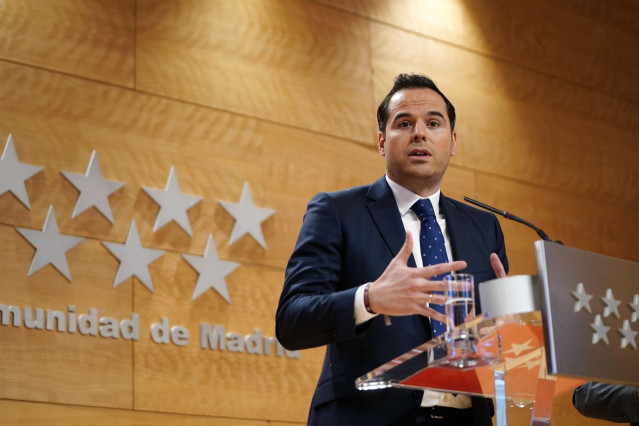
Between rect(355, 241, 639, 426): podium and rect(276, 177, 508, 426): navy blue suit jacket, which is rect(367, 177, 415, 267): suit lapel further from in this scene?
rect(355, 241, 639, 426): podium

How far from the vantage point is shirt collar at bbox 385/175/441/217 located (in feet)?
8.52

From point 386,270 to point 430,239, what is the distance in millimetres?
564

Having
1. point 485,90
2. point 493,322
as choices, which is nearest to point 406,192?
point 493,322

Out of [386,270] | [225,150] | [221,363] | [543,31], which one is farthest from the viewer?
[543,31]

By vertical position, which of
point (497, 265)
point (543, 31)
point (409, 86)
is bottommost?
point (497, 265)

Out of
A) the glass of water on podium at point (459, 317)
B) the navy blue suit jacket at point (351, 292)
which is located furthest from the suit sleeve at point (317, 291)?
the glass of water on podium at point (459, 317)

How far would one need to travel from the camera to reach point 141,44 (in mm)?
4289

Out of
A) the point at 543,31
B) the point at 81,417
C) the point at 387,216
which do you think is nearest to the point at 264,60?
the point at 81,417

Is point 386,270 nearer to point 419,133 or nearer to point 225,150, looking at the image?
point 419,133

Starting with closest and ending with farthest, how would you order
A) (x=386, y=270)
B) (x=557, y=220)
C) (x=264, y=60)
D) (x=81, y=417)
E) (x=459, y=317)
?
1. (x=459, y=317)
2. (x=386, y=270)
3. (x=81, y=417)
4. (x=264, y=60)
5. (x=557, y=220)

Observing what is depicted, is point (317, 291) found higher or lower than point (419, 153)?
lower

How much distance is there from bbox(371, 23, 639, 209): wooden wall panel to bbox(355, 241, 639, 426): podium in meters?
3.29

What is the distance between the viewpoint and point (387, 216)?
250 centimetres

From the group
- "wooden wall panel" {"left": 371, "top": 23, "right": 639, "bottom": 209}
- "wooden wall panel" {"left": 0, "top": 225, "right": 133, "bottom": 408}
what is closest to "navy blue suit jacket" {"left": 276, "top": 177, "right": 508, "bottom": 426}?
"wooden wall panel" {"left": 0, "top": 225, "right": 133, "bottom": 408}
